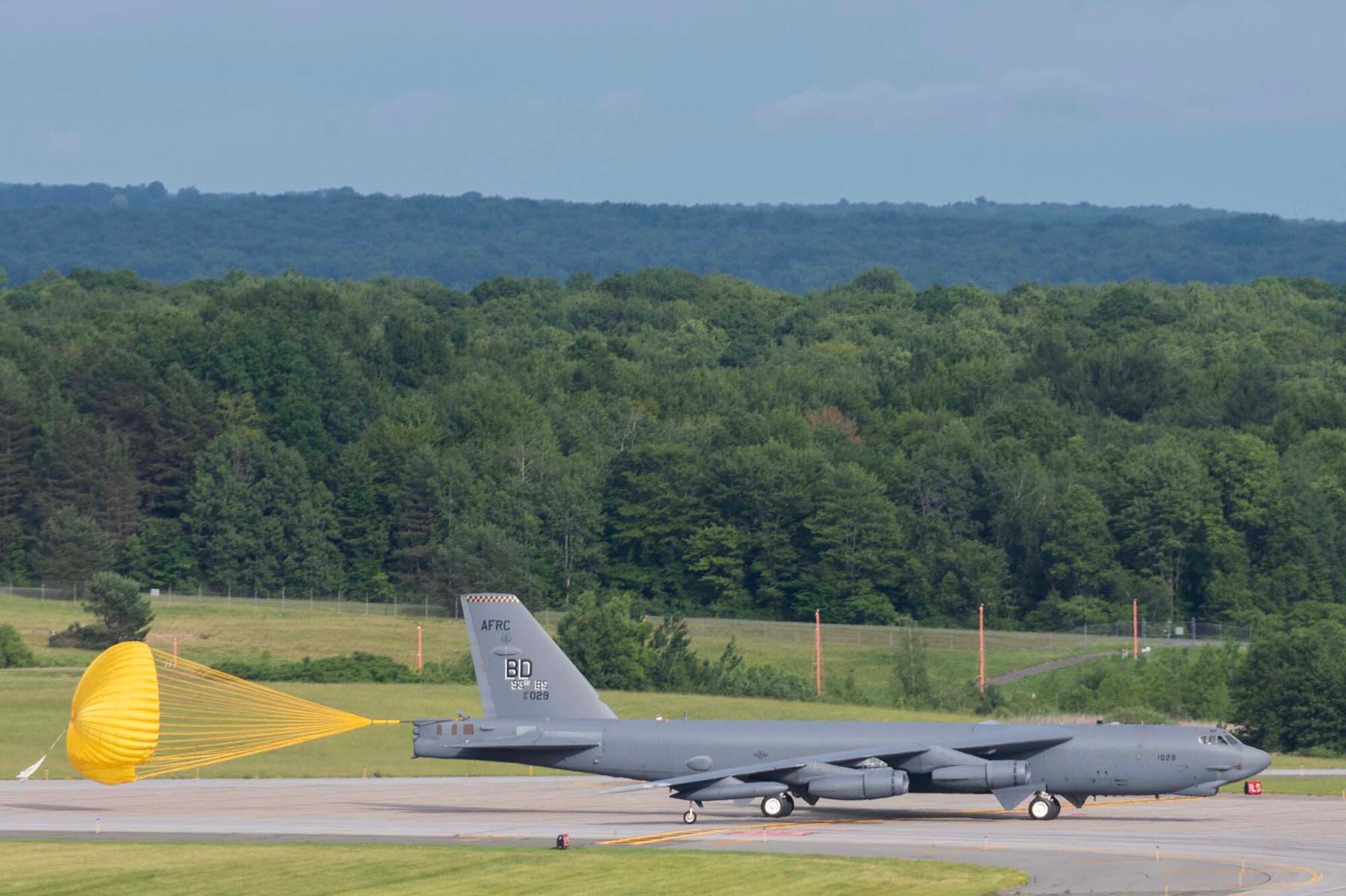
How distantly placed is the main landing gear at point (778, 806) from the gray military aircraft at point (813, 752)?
0.04 meters

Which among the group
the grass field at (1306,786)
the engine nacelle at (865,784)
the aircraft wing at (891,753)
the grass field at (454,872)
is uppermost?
the aircraft wing at (891,753)

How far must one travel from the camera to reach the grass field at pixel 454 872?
3909cm

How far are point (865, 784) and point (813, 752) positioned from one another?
1.92 meters

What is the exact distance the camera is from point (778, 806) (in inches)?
1983

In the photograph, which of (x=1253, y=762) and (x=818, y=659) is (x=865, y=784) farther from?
(x=818, y=659)

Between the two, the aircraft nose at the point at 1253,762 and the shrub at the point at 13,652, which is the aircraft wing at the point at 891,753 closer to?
the aircraft nose at the point at 1253,762

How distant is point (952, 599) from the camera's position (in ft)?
412

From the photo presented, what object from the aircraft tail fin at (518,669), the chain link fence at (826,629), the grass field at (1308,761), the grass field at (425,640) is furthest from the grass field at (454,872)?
the chain link fence at (826,629)

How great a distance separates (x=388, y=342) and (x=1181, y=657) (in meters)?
84.9

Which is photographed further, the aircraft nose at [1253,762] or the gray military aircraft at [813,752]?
the aircraft nose at [1253,762]

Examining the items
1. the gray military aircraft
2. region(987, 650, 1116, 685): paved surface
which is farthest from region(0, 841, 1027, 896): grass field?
region(987, 650, 1116, 685): paved surface

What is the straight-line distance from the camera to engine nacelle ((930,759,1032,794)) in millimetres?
49062

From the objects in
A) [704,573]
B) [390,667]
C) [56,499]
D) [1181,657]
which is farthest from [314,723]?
[56,499]

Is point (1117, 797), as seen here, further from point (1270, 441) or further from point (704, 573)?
point (1270, 441)
